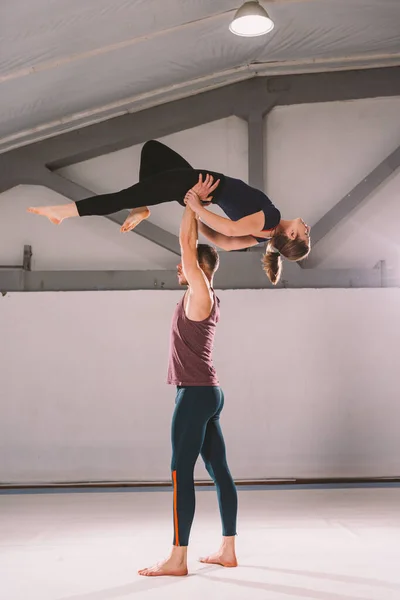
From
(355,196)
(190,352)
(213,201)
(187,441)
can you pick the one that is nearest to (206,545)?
(187,441)

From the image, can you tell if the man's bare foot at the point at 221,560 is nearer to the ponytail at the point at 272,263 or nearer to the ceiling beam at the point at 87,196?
the ponytail at the point at 272,263

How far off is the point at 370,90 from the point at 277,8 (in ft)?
4.84

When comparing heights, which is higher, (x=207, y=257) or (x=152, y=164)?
(x=152, y=164)

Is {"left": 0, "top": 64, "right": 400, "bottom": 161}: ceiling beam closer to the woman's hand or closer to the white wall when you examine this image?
the white wall

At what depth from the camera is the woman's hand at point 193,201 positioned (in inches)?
107

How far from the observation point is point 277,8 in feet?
14.7

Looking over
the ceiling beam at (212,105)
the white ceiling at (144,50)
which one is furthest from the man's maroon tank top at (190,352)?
the ceiling beam at (212,105)

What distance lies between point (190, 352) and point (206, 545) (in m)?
1.24

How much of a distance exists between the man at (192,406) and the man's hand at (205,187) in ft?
0.29

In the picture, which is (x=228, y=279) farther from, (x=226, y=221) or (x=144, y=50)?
(x=226, y=221)

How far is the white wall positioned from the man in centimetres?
241

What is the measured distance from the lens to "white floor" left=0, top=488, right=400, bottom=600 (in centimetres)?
253

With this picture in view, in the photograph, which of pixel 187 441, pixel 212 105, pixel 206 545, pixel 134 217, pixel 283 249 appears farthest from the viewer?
pixel 212 105

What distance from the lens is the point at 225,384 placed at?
528 cm
